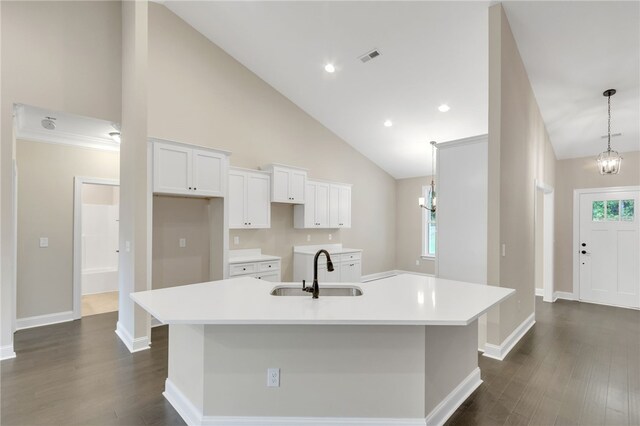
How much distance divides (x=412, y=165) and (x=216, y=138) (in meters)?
4.48

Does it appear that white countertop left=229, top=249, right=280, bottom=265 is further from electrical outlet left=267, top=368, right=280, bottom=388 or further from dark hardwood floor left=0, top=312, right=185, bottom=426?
electrical outlet left=267, top=368, right=280, bottom=388

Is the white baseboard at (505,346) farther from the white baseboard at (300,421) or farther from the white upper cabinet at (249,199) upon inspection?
the white upper cabinet at (249,199)

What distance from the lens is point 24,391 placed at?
2.51 metres

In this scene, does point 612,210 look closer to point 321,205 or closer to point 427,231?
point 427,231

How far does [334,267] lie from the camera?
19.1ft

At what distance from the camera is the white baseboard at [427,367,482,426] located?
2074 millimetres

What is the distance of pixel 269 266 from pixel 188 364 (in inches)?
99.2

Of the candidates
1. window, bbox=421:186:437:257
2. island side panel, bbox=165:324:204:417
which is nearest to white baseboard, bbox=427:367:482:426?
island side panel, bbox=165:324:204:417

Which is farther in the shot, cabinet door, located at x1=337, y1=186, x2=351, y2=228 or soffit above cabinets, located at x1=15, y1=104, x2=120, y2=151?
cabinet door, located at x1=337, y1=186, x2=351, y2=228

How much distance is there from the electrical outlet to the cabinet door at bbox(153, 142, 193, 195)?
8.56 feet

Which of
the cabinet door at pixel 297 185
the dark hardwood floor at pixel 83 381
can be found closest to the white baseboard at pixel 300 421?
the dark hardwood floor at pixel 83 381

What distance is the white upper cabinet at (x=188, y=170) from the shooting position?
11.9 feet

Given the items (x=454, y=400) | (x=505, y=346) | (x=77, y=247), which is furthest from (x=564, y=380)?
(x=77, y=247)

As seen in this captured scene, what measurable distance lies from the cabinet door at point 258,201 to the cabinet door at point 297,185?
1.40 feet
